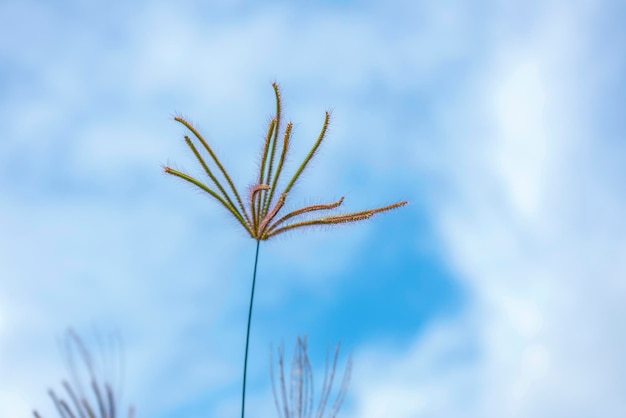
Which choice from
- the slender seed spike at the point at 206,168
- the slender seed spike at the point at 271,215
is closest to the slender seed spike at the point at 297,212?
the slender seed spike at the point at 271,215

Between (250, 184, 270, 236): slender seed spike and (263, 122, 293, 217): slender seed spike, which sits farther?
(263, 122, 293, 217): slender seed spike

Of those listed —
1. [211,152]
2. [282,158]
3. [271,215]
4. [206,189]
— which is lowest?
[271,215]

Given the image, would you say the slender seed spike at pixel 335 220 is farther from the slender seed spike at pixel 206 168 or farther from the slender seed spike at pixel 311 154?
the slender seed spike at pixel 206 168

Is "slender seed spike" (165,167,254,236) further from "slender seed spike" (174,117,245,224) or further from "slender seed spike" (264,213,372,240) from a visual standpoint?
"slender seed spike" (264,213,372,240)

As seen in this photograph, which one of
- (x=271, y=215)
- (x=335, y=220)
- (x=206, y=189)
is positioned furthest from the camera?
(x=335, y=220)

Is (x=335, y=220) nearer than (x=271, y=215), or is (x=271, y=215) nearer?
(x=271, y=215)

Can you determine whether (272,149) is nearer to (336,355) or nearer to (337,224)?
(337,224)

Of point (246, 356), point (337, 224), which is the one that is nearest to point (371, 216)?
point (337, 224)

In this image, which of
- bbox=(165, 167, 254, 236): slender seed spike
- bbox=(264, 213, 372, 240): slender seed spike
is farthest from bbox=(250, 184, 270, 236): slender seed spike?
bbox=(264, 213, 372, 240): slender seed spike

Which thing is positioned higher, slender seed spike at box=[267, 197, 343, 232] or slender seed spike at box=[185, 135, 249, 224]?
slender seed spike at box=[185, 135, 249, 224]

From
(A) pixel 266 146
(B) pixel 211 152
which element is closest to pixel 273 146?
(A) pixel 266 146

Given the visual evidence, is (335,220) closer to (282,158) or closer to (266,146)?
(282,158)
